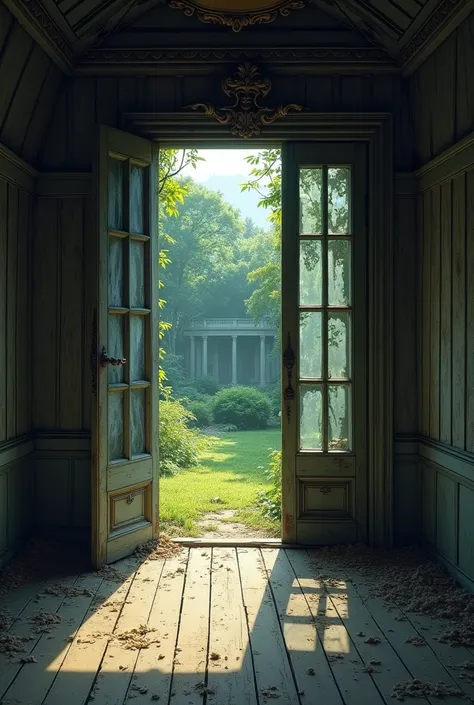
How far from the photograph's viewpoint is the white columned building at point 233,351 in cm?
2670

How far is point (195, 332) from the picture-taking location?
27.6 m

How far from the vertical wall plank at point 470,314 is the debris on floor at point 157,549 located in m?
1.88

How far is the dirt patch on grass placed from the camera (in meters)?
5.56

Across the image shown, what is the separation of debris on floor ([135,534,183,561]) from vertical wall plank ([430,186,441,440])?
67.3 inches

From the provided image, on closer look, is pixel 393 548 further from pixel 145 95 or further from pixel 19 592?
pixel 145 95

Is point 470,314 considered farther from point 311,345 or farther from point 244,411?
point 244,411

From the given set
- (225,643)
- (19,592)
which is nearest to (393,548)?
(225,643)

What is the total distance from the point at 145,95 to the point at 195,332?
22.9m

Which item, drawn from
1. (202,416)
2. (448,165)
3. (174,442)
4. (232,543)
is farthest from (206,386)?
(448,165)

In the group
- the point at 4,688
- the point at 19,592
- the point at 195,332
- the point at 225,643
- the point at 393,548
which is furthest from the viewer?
the point at 195,332

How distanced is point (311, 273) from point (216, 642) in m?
2.42

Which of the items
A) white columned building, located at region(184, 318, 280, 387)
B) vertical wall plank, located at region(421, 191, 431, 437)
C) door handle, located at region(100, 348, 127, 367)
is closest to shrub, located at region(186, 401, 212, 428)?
white columned building, located at region(184, 318, 280, 387)

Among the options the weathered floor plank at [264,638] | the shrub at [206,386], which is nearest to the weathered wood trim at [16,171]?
the weathered floor plank at [264,638]

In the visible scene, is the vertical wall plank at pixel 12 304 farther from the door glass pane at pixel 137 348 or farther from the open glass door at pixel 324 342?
the open glass door at pixel 324 342
